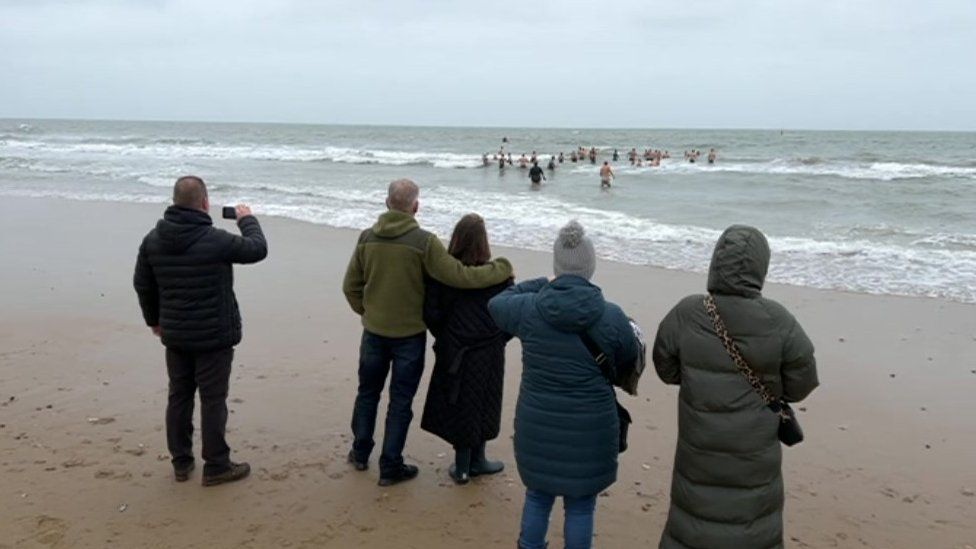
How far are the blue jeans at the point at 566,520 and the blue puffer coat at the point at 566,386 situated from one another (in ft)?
0.29

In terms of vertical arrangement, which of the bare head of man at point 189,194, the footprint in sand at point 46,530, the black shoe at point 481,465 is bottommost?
the footprint in sand at point 46,530

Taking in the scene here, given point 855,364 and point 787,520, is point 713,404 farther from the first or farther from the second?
point 855,364

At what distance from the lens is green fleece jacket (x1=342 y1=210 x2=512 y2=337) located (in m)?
4.04

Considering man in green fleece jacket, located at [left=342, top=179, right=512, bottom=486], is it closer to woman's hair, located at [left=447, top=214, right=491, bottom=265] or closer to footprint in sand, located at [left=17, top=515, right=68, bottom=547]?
woman's hair, located at [left=447, top=214, right=491, bottom=265]

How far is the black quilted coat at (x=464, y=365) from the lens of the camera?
4.05m

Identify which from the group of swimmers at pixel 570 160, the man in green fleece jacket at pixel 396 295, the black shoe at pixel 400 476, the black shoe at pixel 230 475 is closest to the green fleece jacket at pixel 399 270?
the man in green fleece jacket at pixel 396 295

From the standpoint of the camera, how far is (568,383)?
3.09 metres

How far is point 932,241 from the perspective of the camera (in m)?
13.7

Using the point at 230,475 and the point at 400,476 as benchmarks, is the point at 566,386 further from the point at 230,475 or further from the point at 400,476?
the point at 230,475

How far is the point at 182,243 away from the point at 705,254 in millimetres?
9542

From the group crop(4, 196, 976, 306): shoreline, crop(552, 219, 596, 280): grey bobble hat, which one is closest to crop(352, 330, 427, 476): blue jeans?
crop(552, 219, 596, 280): grey bobble hat

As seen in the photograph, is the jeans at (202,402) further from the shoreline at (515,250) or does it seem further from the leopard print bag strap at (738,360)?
the shoreline at (515,250)

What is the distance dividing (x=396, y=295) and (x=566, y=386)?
1.36 meters

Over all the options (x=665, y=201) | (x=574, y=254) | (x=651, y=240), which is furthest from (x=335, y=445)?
(x=665, y=201)
